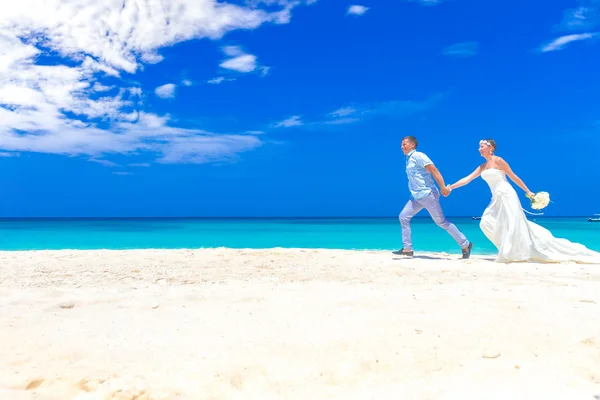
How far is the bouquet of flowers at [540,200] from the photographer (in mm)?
8344

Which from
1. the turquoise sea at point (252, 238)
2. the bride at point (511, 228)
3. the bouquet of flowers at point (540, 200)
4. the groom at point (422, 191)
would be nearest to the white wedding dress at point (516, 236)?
the bride at point (511, 228)

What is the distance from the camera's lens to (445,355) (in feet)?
9.32

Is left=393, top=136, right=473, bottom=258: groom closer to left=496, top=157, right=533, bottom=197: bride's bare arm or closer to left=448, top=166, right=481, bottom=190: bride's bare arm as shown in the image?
left=448, top=166, right=481, bottom=190: bride's bare arm

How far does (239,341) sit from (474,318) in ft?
5.82

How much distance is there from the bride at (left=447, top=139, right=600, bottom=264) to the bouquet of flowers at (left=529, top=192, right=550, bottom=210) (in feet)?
1.41

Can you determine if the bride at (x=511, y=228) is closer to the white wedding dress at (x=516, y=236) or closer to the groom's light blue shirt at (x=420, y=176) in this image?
the white wedding dress at (x=516, y=236)

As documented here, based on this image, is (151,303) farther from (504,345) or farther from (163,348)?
(504,345)

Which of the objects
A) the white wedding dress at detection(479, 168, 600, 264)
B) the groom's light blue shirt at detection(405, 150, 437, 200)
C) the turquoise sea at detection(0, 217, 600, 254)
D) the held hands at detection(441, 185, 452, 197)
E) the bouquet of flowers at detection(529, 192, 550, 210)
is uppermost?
the groom's light blue shirt at detection(405, 150, 437, 200)

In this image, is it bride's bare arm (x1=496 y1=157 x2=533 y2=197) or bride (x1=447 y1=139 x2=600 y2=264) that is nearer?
bride (x1=447 y1=139 x2=600 y2=264)

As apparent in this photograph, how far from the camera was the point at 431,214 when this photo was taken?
318 inches

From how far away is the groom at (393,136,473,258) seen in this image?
8094 mm

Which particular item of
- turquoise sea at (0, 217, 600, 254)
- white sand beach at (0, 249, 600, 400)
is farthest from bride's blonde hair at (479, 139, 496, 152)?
turquoise sea at (0, 217, 600, 254)

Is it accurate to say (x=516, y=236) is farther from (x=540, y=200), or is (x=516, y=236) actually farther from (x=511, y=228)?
(x=540, y=200)

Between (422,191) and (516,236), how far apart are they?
1.73 metres
